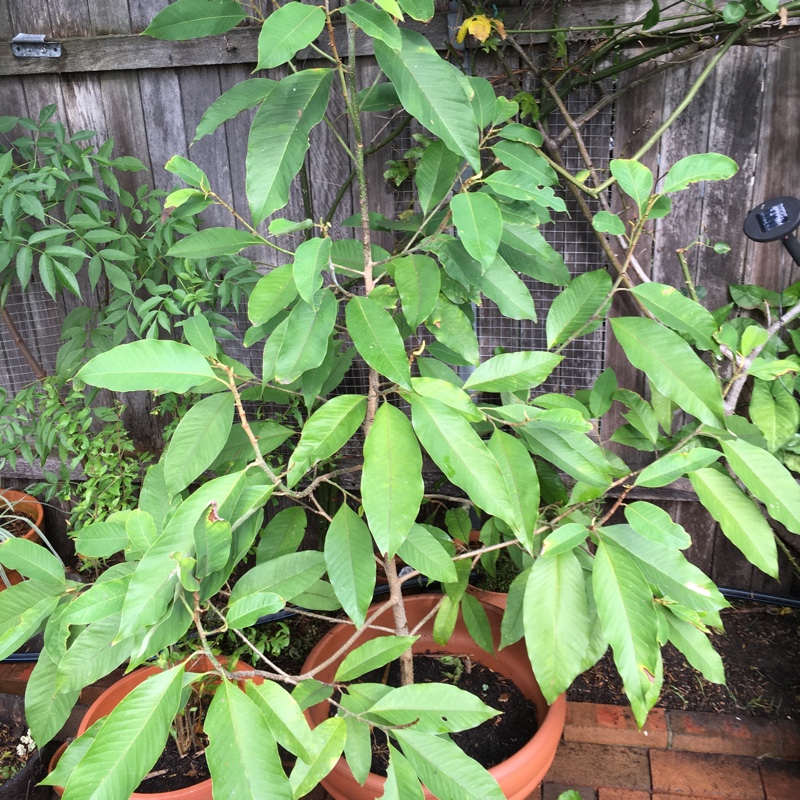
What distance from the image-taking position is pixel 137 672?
1573mm

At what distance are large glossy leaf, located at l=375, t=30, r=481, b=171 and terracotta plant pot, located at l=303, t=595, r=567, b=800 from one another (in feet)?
3.51

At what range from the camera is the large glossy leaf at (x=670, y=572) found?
0.99m

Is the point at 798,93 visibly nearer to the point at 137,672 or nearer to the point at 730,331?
the point at 730,331

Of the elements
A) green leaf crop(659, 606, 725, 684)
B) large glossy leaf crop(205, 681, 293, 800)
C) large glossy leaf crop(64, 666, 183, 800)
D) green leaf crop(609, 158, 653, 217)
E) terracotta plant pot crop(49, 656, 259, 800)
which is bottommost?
terracotta plant pot crop(49, 656, 259, 800)

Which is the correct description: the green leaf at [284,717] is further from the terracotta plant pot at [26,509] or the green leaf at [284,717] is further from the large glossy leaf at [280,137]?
the terracotta plant pot at [26,509]

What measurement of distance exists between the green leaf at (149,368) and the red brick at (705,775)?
1.47 m

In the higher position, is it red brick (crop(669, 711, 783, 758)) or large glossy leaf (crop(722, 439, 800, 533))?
large glossy leaf (crop(722, 439, 800, 533))

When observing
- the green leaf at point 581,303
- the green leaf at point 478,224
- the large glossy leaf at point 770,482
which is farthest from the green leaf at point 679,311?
the green leaf at point 478,224

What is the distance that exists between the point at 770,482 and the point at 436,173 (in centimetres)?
78

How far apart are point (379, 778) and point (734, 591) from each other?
1357 millimetres

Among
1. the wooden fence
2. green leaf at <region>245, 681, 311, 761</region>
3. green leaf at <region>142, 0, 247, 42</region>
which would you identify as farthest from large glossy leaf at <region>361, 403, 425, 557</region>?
the wooden fence

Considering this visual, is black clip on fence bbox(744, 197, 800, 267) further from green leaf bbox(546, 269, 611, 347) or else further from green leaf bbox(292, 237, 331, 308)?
green leaf bbox(292, 237, 331, 308)

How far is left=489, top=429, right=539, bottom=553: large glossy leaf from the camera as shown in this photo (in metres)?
1.01

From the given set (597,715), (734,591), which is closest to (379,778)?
(597,715)
